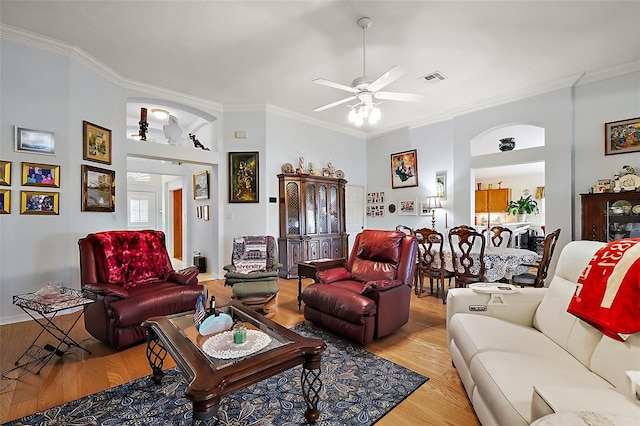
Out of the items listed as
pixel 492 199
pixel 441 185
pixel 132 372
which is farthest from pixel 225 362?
pixel 492 199

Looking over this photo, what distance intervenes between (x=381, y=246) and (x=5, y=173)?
4.23m

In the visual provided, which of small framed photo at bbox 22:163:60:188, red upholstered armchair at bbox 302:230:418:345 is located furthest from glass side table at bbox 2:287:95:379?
red upholstered armchair at bbox 302:230:418:345

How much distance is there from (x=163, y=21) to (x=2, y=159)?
234 cm

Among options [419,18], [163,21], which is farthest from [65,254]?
[419,18]

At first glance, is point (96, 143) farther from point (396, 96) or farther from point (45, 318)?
point (396, 96)

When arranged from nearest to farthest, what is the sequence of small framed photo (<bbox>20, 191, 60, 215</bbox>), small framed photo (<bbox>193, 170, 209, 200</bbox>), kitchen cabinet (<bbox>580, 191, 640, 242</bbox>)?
1. small framed photo (<bbox>20, 191, 60, 215</bbox>)
2. kitchen cabinet (<bbox>580, 191, 640, 242</bbox>)
3. small framed photo (<bbox>193, 170, 209, 200</bbox>)

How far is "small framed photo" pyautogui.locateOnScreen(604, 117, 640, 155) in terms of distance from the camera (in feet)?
13.3

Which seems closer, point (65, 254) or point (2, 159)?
point (2, 159)

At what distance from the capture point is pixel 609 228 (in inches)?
157

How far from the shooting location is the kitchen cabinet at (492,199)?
9874 millimetres

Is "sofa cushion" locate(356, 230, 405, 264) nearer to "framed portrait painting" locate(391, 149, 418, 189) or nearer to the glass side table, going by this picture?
the glass side table

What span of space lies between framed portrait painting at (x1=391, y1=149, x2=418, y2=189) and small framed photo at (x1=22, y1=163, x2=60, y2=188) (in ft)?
19.6

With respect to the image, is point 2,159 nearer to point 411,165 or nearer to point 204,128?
point 204,128

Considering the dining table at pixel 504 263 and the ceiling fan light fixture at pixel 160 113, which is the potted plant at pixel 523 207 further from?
the ceiling fan light fixture at pixel 160 113
